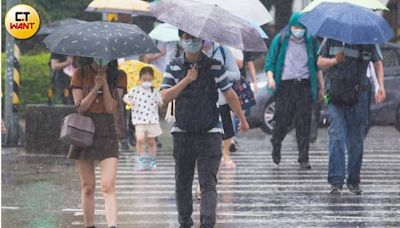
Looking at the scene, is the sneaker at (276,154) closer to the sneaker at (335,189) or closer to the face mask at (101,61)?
the sneaker at (335,189)

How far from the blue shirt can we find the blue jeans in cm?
274

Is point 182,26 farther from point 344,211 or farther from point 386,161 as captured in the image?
point 386,161

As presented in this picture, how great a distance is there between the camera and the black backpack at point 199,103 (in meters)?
7.92

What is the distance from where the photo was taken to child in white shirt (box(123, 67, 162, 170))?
13297 millimetres

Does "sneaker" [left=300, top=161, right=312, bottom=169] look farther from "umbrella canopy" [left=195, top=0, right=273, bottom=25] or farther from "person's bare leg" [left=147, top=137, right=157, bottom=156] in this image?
"umbrella canopy" [left=195, top=0, right=273, bottom=25]

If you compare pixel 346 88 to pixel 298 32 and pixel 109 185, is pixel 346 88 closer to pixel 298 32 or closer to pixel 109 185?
pixel 298 32

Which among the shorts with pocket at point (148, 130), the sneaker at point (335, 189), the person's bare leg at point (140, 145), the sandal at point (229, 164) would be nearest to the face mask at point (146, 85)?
the shorts with pocket at point (148, 130)

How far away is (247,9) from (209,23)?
2013 mm

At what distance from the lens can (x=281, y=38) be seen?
12.8 m

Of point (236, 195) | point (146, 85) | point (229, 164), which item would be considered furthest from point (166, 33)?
point (236, 195)

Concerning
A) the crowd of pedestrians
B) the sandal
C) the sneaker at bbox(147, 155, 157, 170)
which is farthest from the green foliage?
the sandal

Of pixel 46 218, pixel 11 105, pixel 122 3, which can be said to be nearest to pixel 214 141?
pixel 46 218

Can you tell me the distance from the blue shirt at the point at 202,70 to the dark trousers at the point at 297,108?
15.7ft

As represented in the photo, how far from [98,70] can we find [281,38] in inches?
202
